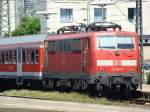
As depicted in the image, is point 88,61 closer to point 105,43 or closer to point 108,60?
point 108,60

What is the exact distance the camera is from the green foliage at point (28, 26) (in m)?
73.2

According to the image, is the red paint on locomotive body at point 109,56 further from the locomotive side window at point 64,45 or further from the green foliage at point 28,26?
the green foliage at point 28,26

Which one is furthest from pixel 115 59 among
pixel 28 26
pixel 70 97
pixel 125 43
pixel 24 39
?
pixel 28 26

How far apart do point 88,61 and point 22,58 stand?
8.33 m

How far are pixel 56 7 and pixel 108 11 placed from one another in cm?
672

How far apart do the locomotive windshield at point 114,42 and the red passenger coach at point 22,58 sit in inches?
247

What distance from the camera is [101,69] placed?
29.8 meters

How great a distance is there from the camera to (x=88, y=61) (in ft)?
99.6

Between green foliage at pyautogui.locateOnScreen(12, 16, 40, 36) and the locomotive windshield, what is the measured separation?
139 feet

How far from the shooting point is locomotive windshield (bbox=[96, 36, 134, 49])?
3008 centimetres

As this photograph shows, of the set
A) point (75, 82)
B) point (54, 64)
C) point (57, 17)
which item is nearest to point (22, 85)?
point (54, 64)

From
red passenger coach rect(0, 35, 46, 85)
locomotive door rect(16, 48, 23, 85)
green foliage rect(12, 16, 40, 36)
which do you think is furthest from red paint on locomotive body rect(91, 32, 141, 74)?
green foliage rect(12, 16, 40, 36)

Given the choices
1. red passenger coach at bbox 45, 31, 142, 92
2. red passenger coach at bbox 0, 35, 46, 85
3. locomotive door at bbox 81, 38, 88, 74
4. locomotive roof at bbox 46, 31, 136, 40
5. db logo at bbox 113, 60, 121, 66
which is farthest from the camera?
red passenger coach at bbox 0, 35, 46, 85

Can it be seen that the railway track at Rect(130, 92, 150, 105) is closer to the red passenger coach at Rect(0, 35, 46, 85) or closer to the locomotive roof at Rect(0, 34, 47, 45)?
the red passenger coach at Rect(0, 35, 46, 85)
